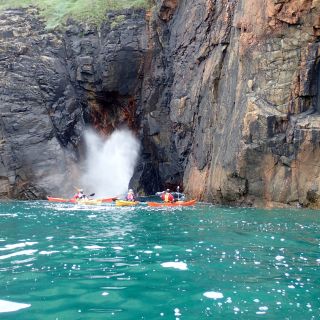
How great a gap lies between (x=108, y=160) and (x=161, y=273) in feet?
138

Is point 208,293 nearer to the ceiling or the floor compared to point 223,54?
nearer to the floor

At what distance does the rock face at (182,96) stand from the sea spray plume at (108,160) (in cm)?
A: 156

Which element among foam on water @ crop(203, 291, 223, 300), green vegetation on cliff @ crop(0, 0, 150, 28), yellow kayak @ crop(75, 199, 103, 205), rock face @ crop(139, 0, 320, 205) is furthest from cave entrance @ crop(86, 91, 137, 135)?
foam on water @ crop(203, 291, 223, 300)

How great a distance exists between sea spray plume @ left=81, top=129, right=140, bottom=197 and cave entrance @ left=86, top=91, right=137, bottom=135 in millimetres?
864

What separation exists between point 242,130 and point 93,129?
25.2 m

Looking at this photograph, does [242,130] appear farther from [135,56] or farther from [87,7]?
[87,7]

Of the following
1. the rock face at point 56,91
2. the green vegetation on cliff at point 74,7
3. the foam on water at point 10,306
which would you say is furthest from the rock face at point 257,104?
the foam on water at point 10,306

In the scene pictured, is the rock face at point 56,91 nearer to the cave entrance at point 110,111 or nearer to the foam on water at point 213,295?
the cave entrance at point 110,111

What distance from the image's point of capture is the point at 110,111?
4769cm

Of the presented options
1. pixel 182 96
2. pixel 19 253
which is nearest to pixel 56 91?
pixel 182 96

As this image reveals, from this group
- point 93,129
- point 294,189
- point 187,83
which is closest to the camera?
point 294,189

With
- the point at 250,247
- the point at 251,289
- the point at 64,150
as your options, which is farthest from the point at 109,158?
the point at 251,289

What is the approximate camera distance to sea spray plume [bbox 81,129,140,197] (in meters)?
47.8

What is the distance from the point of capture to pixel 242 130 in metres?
26.1
